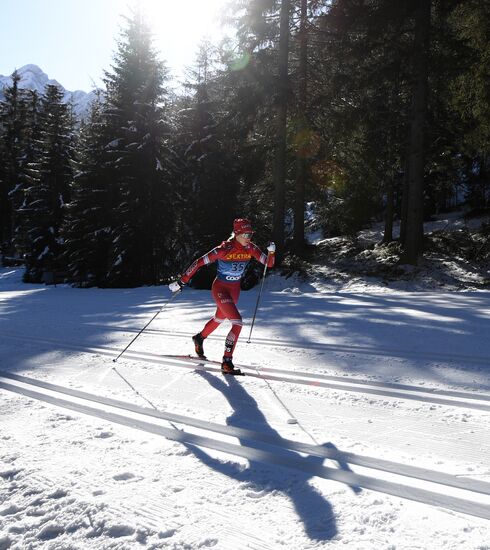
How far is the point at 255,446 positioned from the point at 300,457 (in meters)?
0.37

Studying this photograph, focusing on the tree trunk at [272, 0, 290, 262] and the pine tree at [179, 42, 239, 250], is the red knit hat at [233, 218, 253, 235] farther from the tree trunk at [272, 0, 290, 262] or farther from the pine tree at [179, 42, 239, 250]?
the pine tree at [179, 42, 239, 250]

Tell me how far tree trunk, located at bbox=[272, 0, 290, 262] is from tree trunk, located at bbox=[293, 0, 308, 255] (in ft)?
2.76

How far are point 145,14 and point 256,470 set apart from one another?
25135 mm

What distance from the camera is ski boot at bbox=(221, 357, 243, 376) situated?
5414 mm

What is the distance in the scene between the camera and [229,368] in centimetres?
549

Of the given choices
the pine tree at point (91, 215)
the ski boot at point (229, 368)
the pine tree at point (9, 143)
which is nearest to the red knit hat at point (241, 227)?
the ski boot at point (229, 368)

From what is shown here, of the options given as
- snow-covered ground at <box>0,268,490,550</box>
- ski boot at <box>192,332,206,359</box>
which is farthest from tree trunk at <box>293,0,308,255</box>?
ski boot at <box>192,332,206,359</box>

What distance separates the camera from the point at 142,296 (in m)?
15.3

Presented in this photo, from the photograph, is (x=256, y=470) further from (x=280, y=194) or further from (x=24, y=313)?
(x=280, y=194)

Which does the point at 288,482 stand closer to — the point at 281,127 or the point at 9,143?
the point at 281,127

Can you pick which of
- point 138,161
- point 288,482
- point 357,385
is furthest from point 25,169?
point 288,482

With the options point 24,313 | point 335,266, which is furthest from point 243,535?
point 335,266

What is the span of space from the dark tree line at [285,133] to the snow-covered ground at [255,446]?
10.8 m

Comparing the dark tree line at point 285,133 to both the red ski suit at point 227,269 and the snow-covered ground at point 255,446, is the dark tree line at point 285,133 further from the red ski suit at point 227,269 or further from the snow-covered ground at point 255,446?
the snow-covered ground at point 255,446
